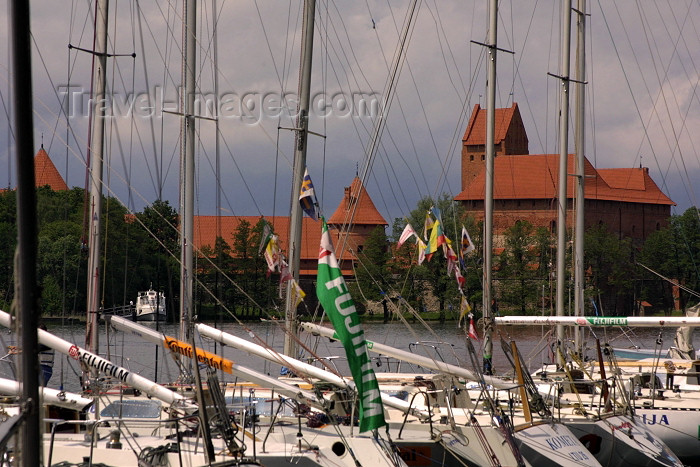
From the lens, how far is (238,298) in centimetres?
7375

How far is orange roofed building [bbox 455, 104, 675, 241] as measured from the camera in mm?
109875

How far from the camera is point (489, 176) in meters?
24.6

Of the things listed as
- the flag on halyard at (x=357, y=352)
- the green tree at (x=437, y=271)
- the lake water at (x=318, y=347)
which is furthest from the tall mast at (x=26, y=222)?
the green tree at (x=437, y=271)

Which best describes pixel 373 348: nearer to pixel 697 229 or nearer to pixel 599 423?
pixel 599 423

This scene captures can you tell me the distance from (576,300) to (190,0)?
11941 mm

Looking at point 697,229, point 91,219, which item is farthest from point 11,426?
point 697,229

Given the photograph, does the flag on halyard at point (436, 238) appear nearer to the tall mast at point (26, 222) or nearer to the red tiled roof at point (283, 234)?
the tall mast at point (26, 222)

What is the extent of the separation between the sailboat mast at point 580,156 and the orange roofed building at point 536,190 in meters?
74.5

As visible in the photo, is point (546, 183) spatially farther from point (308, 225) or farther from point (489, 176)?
point (489, 176)

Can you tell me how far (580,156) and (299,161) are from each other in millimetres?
10556

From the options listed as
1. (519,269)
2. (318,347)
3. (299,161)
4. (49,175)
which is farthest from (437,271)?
(299,161)

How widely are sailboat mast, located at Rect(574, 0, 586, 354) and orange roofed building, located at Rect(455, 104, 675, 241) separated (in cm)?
7445

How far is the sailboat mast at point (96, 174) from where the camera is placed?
15656mm

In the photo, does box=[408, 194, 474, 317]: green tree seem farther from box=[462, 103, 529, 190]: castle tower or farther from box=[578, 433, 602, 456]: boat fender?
box=[578, 433, 602, 456]: boat fender
